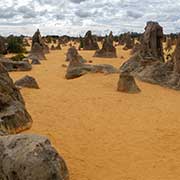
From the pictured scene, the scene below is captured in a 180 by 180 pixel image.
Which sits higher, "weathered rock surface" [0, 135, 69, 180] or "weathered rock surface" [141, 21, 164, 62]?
"weathered rock surface" [0, 135, 69, 180]

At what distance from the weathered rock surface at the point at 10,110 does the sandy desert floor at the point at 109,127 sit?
41 cm

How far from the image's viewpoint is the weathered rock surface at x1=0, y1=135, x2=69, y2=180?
6805 millimetres

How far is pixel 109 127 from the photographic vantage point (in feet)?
41.9

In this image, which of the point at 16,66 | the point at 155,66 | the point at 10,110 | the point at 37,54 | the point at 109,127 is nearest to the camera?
the point at 10,110

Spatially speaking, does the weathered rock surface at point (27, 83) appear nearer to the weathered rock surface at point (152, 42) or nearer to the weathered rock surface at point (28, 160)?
the weathered rock surface at point (152, 42)

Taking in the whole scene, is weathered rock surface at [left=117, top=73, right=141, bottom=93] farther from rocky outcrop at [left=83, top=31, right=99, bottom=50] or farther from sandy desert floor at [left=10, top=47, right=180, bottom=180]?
rocky outcrop at [left=83, top=31, right=99, bottom=50]

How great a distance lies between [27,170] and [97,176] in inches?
86.2

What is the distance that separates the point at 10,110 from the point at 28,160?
5.00 m

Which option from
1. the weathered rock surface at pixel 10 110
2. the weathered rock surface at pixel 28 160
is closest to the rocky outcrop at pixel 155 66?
the weathered rock surface at pixel 10 110

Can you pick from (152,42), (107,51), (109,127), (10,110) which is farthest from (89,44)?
(10,110)

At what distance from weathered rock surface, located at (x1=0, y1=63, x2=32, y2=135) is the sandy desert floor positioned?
0.41 m

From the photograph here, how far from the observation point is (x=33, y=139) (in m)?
7.30

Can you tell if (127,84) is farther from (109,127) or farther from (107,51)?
(107,51)

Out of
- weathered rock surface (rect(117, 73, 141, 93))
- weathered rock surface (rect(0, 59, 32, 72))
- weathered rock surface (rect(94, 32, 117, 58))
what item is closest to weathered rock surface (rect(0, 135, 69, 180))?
weathered rock surface (rect(117, 73, 141, 93))
